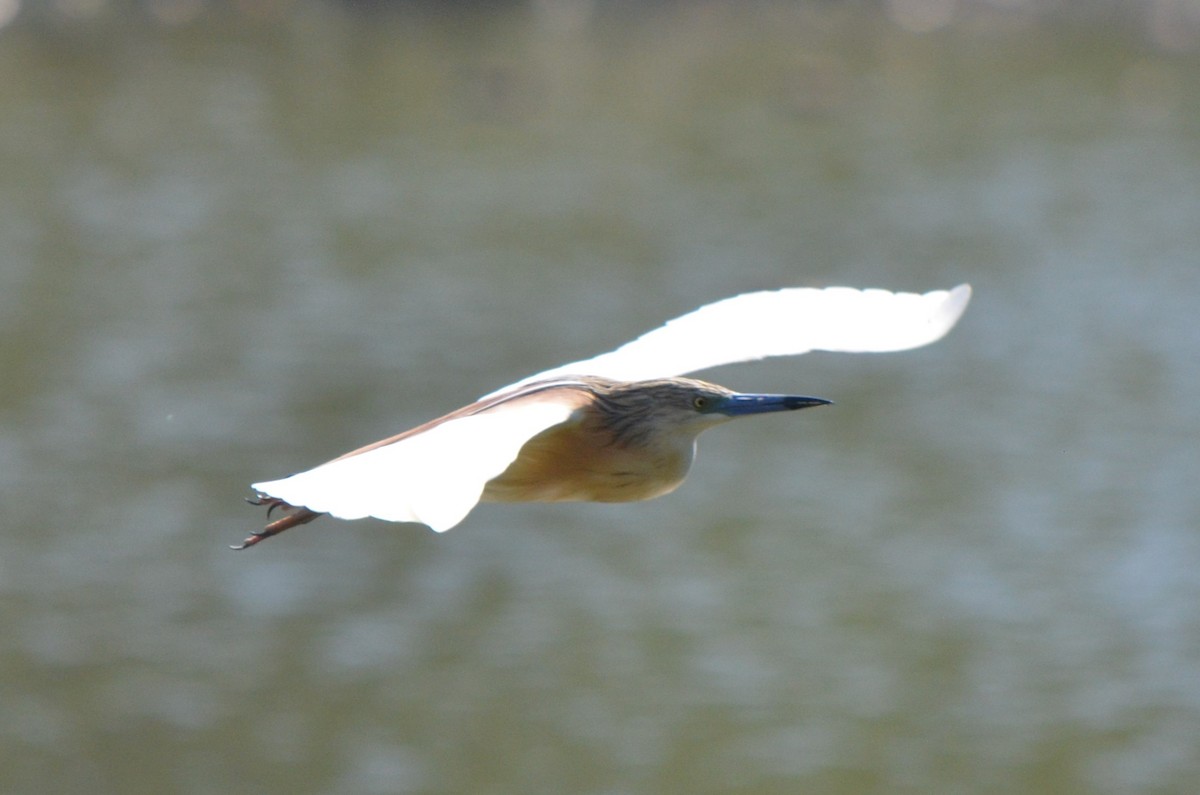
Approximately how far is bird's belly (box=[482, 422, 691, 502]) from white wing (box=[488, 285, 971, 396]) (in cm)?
20

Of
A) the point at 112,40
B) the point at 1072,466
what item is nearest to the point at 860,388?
the point at 1072,466

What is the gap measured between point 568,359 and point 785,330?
5.85 m

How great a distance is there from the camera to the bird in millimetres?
2977

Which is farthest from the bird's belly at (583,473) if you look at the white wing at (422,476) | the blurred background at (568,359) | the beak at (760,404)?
the blurred background at (568,359)

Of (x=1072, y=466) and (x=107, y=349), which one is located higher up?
(x=107, y=349)

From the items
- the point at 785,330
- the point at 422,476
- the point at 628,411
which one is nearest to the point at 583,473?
the point at 628,411

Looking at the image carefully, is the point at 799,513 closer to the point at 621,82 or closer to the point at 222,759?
the point at 222,759

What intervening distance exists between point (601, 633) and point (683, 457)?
419cm

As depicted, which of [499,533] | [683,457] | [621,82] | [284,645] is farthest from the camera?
[621,82]

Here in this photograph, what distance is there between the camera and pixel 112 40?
16406 mm

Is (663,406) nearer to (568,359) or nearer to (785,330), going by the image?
(785,330)

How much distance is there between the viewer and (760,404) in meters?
3.77

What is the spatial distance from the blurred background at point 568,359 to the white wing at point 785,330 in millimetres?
3299

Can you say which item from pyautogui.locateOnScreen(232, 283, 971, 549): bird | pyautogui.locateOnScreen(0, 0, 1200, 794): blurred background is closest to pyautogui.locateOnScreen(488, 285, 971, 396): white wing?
pyautogui.locateOnScreen(232, 283, 971, 549): bird
